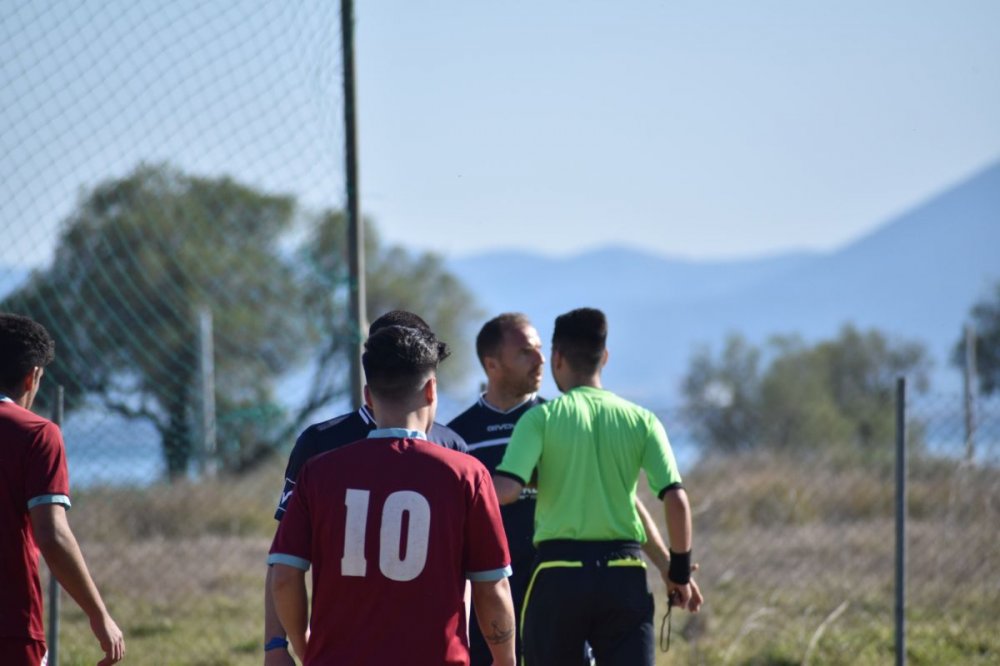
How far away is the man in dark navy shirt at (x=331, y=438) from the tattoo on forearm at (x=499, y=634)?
65 cm

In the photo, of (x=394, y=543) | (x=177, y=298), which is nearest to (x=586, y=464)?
(x=394, y=543)

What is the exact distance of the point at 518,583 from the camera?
5.42m

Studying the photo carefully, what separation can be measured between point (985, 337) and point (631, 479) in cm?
3082

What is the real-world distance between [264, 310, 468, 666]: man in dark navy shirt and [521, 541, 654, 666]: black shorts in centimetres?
104

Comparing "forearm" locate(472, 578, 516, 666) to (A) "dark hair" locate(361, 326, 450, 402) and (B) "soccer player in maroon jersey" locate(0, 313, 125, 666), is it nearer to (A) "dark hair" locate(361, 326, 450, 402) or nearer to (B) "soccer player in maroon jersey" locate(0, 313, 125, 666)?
(A) "dark hair" locate(361, 326, 450, 402)

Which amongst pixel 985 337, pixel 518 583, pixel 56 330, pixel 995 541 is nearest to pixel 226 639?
pixel 56 330

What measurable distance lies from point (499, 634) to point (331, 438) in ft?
3.27

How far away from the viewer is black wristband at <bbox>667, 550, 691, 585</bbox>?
16.7 feet

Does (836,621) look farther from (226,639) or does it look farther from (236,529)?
(236,529)

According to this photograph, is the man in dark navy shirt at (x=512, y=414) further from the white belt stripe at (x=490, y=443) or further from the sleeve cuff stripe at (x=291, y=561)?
the sleeve cuff stripe at (x=291, y=561)

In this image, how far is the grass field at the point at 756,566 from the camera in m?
8.27

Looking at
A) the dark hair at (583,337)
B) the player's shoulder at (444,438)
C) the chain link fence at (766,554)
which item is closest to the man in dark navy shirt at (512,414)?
the dark hair at (583,337)

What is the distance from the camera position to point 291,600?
11.7 ft

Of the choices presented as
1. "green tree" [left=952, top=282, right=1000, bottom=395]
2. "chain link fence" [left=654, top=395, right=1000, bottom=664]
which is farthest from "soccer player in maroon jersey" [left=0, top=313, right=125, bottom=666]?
"green tree" [left=952, top=282, right=1000, bottom=395]
